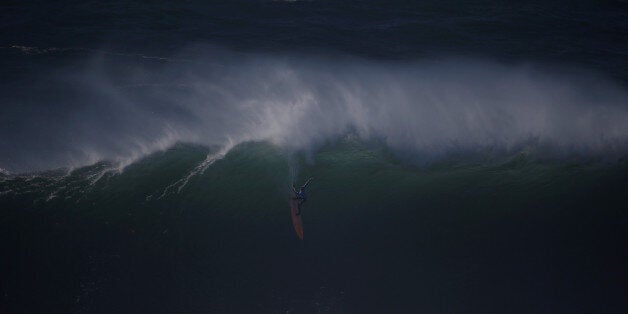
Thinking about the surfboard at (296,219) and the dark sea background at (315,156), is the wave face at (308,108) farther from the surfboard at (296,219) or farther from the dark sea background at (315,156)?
the surfboard at (296,219)

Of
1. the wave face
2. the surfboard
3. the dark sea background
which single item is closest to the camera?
the dark sea background

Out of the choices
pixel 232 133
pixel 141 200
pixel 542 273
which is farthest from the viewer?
pixel 232 133

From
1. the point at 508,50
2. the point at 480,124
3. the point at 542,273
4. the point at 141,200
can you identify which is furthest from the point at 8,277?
the point at 508,50

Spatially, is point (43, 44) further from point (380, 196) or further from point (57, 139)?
point (380, 196)

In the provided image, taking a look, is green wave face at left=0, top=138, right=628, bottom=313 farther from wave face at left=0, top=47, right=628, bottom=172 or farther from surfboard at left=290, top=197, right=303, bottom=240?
wave face at left=0, top=47, right=628, bottom=172

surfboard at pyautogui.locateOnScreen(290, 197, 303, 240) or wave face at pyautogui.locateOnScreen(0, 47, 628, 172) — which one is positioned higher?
wave face at pyautogui.locateOnScreen(0, 47, 628, 172)

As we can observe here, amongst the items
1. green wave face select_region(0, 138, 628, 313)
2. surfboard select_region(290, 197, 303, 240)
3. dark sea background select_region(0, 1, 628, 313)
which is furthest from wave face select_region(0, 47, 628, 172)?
surfboard select_region(290, 197, 303, 240)
